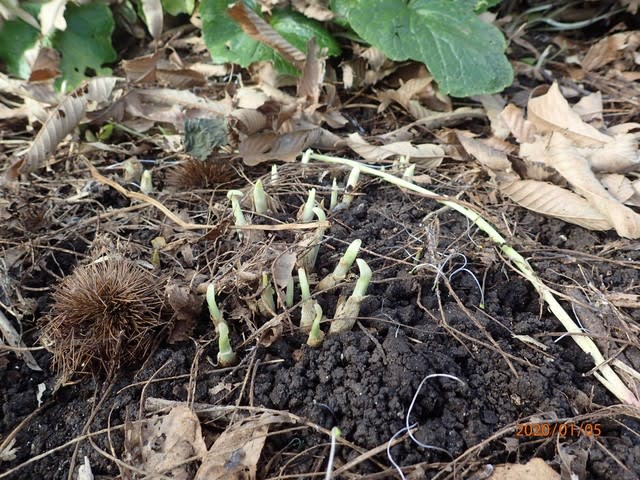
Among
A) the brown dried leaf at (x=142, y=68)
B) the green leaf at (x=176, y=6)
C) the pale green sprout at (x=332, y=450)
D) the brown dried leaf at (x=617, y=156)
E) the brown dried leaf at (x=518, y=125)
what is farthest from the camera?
the green leaf at (x=176, y=6)

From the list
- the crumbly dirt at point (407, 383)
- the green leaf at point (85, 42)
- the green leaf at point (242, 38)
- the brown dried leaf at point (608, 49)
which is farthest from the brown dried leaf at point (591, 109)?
the green leaf at point (85, 42)

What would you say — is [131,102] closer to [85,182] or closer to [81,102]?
[81,102]

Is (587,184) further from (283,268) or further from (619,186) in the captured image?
(283,268)

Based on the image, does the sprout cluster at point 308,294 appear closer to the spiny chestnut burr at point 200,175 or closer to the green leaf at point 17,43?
the spiny chestnut burr at point 200,175

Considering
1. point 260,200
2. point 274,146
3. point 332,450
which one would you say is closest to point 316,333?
point 332,450

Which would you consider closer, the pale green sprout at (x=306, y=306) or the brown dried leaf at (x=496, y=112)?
the pale green sprout at (x=306, y=306)

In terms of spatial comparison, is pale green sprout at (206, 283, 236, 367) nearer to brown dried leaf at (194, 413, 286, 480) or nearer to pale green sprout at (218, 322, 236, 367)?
pale green sprout at (218, 322, 236, 367)
